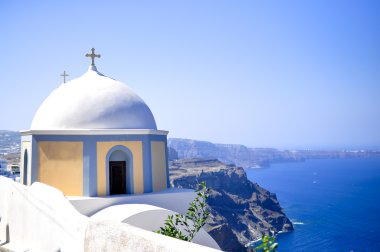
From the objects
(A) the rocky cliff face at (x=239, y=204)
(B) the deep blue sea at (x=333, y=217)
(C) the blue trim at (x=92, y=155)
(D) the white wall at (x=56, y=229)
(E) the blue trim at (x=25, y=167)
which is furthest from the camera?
(A) the rocky cliff face at (x=239, y=204)

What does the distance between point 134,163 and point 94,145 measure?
115 centimetres

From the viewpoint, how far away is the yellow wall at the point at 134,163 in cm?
984

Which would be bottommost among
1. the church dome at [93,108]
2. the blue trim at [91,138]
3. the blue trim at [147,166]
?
the blue trim at [147,166]

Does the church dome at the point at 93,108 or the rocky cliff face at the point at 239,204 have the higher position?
the church dome at the point at 93,108

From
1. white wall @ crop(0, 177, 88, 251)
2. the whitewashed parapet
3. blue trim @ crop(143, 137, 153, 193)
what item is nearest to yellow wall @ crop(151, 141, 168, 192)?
blue trim @ crop(143, 137, 153, 193)

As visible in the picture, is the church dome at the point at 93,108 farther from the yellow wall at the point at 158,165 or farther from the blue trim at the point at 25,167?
the blue trim at the point at 25,167

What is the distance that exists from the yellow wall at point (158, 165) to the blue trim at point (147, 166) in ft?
0.54

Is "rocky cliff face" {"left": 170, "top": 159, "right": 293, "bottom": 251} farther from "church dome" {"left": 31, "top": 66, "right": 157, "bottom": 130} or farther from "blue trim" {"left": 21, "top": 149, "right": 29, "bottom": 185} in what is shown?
"church dome" {"left": 31, "top": 66, "right": 157, "bottom": 130}

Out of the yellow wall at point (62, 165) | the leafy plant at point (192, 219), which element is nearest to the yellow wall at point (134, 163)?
the yellow wall at point (62, 165)

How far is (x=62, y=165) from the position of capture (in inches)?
392

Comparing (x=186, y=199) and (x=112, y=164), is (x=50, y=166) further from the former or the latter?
(x=186, y=199)

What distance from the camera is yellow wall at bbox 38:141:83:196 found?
386 inches

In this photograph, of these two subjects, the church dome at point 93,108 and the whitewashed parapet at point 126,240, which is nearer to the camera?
the whitewashed parapet at point 126,240

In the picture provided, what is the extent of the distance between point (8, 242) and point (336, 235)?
69064 millimetres
